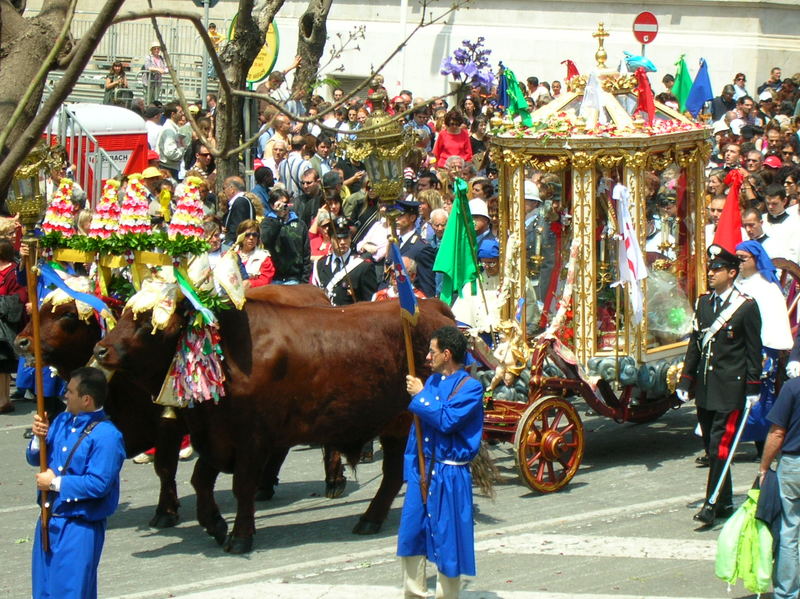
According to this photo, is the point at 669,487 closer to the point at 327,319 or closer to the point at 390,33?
the point at 327,319

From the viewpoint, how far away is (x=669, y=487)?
412 inches

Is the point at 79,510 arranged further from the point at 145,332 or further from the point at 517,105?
the point at 517,105

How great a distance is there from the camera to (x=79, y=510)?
709 centimetres

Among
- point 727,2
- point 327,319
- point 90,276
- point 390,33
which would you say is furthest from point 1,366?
point 727,2

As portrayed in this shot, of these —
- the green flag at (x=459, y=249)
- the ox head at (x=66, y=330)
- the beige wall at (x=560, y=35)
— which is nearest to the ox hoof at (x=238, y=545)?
the ox head at (x=66, y=330)

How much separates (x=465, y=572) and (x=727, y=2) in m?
22.2

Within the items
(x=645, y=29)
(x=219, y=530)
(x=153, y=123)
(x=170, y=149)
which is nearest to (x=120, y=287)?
(x=219, y=530)

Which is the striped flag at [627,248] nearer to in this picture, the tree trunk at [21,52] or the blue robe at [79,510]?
the blue robe at [79,510]

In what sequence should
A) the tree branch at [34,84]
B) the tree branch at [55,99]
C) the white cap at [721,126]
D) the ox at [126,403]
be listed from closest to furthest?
the tree branch at [34,84] < the tree branch at [55,99] < the ox at [126,403] < the white cap at [721,126]

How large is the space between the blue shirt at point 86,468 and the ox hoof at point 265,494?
335 centimetres

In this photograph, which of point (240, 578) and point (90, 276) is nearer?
point (240, 578)

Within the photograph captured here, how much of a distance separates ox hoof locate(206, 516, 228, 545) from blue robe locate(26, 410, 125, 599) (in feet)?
6.64

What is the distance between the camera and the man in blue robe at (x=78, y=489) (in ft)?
23.1

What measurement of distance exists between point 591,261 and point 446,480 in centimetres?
369
